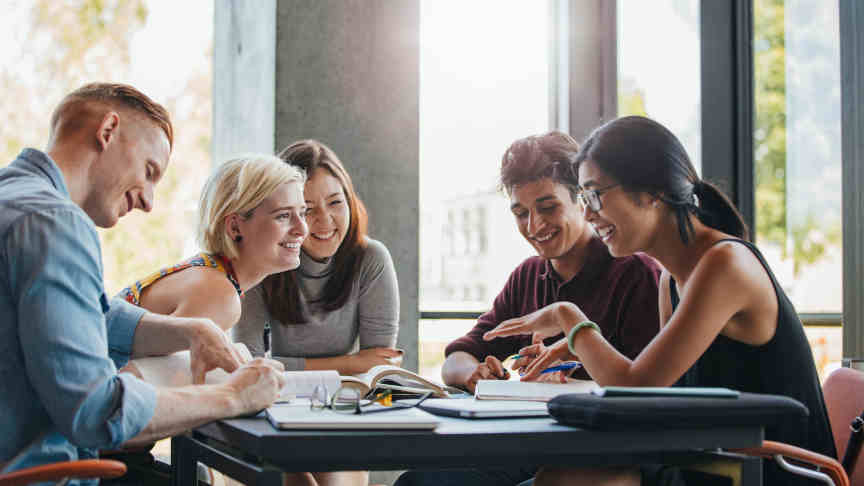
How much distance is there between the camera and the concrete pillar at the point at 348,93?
358 cm

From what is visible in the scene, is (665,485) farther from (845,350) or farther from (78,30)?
(78,30)

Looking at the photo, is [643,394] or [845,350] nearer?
[643,394]

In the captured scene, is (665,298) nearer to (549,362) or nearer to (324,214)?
(549,362)

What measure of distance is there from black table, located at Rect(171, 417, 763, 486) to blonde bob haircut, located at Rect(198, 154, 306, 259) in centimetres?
114

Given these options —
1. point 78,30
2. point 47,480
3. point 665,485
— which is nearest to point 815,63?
point 665,485

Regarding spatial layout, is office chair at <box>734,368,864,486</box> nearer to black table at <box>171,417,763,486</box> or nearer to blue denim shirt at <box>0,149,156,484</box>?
black table at <box>171,417,763,486</box>

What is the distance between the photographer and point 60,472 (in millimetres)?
1170

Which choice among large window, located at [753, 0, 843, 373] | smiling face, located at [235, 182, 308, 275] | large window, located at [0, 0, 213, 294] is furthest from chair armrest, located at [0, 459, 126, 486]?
large window, located at [0, 0, 213, 294]

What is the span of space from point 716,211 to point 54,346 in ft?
4.99

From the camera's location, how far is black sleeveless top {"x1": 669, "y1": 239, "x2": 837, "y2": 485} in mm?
1755

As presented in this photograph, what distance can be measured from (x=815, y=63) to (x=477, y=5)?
1.68m

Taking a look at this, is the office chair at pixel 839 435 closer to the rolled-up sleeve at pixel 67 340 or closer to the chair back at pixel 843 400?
the chair back at pixel 843 400

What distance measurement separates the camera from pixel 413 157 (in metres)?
3.69

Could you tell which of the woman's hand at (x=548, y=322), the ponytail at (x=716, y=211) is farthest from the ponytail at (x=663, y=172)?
the woman's hand at (x=548, y=322)
